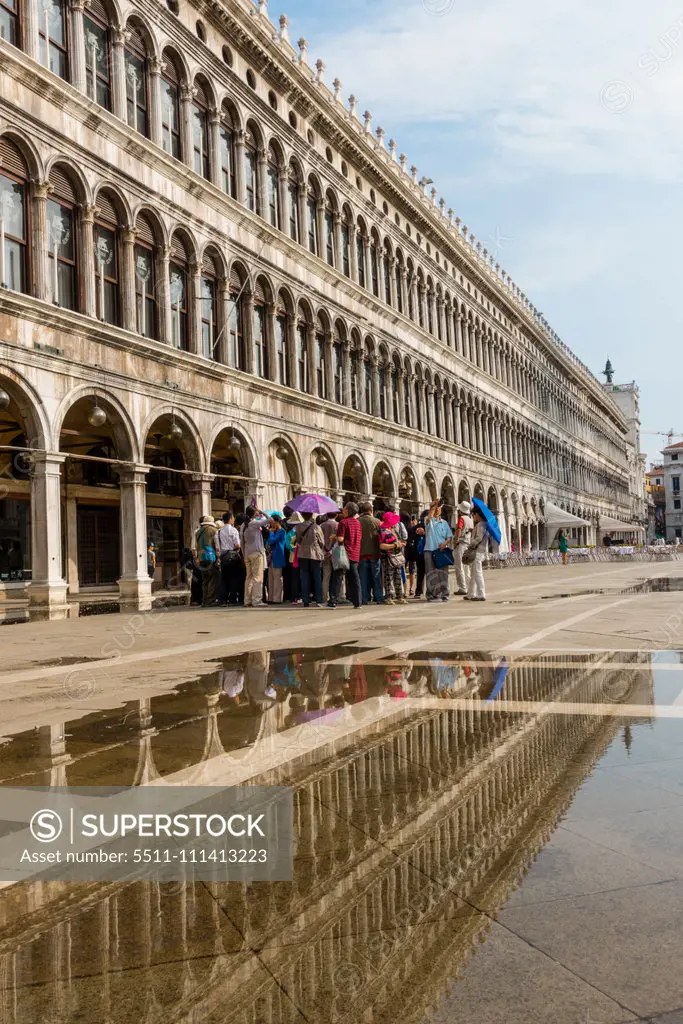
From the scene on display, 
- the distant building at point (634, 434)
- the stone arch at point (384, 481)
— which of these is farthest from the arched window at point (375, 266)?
the distant building at point (634, 434)

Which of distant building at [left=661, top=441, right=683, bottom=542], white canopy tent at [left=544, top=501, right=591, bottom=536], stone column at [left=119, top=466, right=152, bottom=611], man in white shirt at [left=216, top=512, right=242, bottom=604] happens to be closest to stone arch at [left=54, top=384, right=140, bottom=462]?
stone column at [left=119, top=466, right=152, bottom=611]

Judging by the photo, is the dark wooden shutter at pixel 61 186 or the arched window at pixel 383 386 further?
the arched window at pixel 383 386

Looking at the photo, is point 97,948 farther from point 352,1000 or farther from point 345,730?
point 345,730

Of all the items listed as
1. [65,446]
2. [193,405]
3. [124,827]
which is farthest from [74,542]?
[124,827]

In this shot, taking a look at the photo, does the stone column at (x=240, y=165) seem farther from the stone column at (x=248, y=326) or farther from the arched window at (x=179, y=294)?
the arched window at (x=179, y=294)

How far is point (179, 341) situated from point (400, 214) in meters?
20.5

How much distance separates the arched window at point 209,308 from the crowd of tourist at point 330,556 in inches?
299

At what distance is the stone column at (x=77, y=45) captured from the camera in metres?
20.1

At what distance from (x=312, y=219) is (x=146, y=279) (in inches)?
456

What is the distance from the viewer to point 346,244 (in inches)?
1388

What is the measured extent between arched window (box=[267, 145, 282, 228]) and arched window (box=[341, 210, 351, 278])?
5.36 m

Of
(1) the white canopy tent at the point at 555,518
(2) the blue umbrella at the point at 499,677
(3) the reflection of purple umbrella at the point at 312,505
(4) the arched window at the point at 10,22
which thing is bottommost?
(2) the blue umbrella at the point at 499,677

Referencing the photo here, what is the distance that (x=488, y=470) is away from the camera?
52656 mm

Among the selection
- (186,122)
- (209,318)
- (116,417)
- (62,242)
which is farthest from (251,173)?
(116,417)
